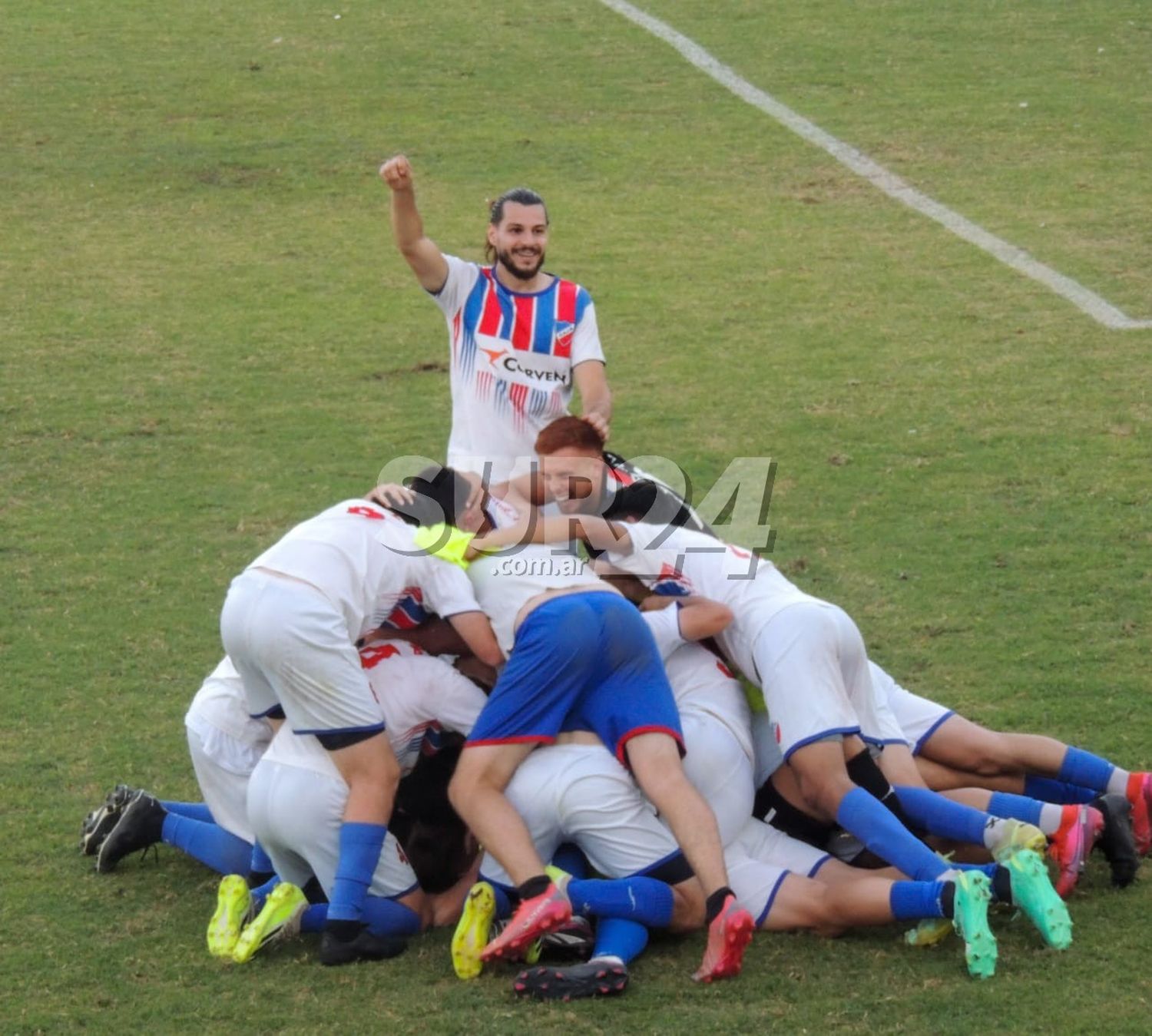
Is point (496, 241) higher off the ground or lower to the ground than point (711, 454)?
higher

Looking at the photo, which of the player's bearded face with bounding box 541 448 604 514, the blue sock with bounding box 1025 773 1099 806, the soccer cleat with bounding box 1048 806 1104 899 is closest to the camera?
the soccer cleat with bounding box 1048 806 1104 899

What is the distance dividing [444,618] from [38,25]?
14.5m

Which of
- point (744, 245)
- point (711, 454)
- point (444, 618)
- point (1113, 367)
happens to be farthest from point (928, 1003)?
point (744, 245)

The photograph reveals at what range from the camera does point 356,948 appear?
4.88 m

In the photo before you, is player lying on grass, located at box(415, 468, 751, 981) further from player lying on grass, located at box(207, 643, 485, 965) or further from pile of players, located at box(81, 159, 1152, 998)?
player lying on grass, located at box(207, 643, 485, 965)

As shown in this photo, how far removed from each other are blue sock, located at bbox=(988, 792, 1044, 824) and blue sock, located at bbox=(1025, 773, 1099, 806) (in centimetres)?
27

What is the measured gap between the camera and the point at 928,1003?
453 centimetres

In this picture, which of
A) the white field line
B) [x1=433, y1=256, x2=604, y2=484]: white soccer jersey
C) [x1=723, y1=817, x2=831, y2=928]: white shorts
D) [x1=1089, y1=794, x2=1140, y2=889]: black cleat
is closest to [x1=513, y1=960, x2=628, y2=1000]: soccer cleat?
[x1=723, y1=817, x2=831, y2=928]: white shorts

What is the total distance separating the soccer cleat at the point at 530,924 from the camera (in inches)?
182

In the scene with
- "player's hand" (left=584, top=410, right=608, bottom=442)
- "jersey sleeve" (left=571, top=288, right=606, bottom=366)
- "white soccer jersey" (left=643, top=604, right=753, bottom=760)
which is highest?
"jersey sleeve" (left=571, top=288, right=606, bottom=366)

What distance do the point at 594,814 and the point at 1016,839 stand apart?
121 cm

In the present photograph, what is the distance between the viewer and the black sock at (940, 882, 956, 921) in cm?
469

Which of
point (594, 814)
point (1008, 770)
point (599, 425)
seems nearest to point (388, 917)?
point (594, 814)

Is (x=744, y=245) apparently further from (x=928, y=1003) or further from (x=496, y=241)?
(x=928, y=1003)
